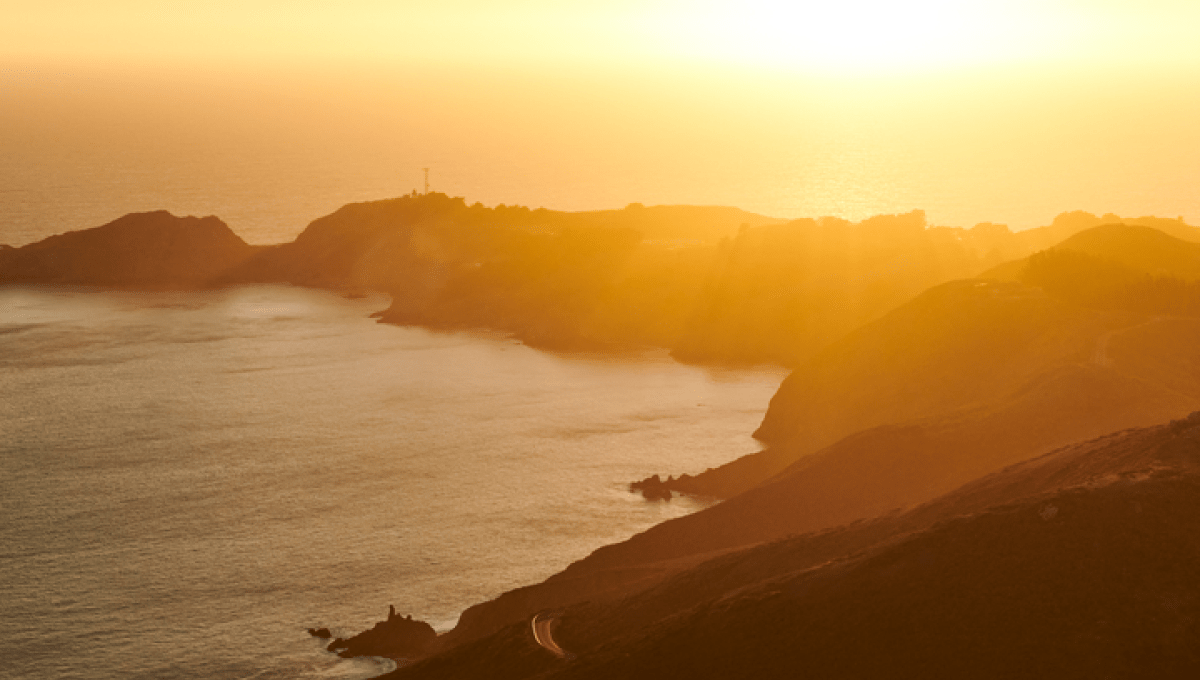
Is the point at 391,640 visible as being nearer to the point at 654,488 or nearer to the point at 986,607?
the point at 654,488

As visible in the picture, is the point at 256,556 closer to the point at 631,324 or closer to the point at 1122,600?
the point at 1122,600

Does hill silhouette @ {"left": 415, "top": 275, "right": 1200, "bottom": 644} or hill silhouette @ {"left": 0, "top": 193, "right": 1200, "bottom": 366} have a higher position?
hill silhouette @ {"left": 0, "top": 193, "right": 1200, "bottom": 366}

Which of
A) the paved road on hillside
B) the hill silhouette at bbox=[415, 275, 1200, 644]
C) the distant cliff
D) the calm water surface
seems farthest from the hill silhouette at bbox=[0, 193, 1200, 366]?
the paved road on hillside

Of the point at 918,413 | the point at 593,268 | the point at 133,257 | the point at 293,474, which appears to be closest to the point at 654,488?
the point at 918,413

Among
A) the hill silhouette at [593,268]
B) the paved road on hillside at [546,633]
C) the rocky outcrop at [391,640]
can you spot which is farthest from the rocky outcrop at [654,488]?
the hill silhouette at [593,268]

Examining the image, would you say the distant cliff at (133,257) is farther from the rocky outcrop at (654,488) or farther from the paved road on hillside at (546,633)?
the paved road on hillside at (546,633)

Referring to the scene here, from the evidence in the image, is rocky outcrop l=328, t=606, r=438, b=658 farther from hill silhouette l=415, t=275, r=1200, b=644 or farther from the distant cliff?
the distant cliff
